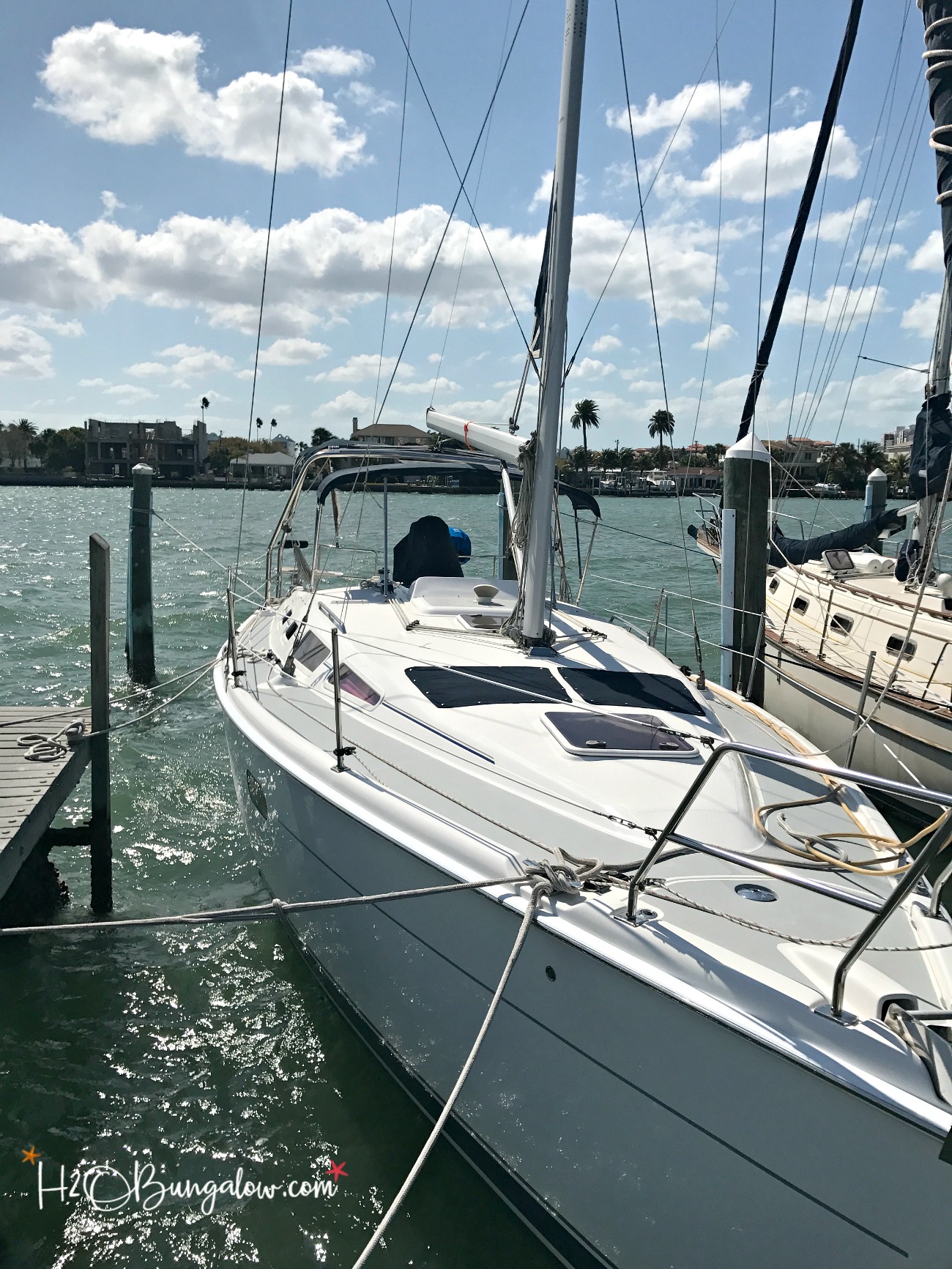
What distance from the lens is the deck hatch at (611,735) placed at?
14.6 feet

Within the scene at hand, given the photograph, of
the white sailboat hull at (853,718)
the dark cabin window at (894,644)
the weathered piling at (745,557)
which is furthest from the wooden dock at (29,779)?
the dark cabin window at (894,644)

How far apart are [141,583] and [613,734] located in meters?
8.67

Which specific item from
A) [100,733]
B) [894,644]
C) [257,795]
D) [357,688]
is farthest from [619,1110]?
[894,644]

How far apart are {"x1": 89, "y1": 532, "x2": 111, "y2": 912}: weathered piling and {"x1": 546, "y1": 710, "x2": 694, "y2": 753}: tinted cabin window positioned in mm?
3132

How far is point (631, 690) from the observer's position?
210 inches

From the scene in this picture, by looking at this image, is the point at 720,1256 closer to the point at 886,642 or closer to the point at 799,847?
the point at 799,847

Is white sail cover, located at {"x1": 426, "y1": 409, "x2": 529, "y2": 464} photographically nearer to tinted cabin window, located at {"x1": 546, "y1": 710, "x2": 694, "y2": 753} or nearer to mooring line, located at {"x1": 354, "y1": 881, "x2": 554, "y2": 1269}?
tinted cabin window, located at {"x1": 546, "y1": 710, "x2": 694, "y2": 753}

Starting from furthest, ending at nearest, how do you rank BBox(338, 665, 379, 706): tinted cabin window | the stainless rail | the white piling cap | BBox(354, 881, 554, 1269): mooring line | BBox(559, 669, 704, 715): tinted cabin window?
the white piling cap < BBox(338, 665, 379, 706): tinted cabin window < BBox(559, 669, 704, 715): tinted cabin window < BBox(354, 881, 554, 1269): mooring line < the stainless rail

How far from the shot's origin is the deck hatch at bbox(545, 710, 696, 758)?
4465 millimetres

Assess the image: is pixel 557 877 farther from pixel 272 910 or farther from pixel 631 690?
pixel 631 690

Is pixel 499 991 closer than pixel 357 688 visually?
Yes

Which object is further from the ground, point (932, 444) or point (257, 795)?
point (932, 444)

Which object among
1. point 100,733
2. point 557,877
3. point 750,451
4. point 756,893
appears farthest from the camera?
point 750,451

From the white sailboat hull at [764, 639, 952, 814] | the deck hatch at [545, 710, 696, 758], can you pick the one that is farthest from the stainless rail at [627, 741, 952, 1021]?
the white sailboat hull at [764, 639, 952, 814]
